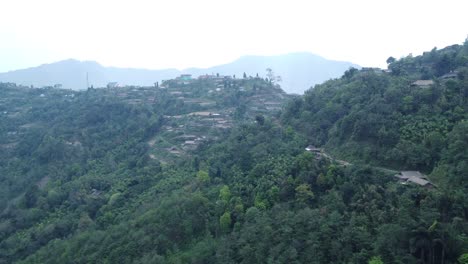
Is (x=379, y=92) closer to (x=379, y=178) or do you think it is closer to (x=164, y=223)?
(x=379, y=178)

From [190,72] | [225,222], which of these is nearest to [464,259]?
Result: [225,222]

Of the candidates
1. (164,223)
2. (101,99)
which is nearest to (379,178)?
(164,223)

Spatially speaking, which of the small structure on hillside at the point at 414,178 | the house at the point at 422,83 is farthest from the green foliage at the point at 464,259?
the house at the point at 422,83

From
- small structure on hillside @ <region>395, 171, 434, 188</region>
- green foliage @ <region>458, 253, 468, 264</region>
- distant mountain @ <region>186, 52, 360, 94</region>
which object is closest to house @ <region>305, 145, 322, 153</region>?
small structure on hillside @ <region>395, 171, 434, 188</region>

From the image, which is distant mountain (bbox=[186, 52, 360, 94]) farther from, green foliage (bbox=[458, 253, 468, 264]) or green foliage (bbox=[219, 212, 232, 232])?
green foliage (bbox=[458, 253, 468, 264])

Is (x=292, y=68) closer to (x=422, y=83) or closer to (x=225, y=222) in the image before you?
(x=422, y=83)

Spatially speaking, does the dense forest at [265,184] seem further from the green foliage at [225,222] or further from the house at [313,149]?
the house at [313,149]
